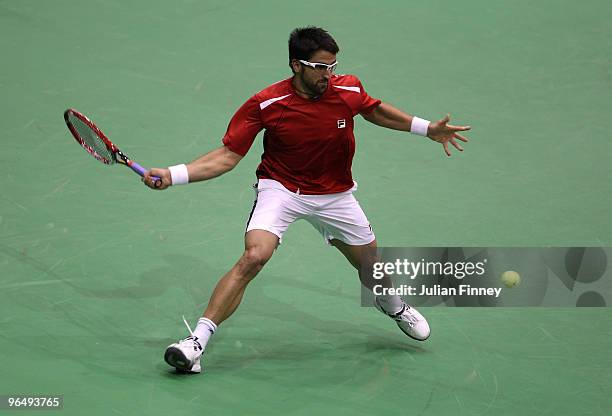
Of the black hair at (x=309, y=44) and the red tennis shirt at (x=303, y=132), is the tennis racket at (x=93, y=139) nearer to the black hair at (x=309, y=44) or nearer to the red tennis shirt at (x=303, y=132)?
the red tennis shirt at (x=303, y=132)

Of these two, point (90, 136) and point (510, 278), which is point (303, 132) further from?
point (510, 278)

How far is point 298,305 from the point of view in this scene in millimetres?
8117

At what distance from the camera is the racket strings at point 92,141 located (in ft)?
24.4

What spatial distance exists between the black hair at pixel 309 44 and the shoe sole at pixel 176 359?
2128mm

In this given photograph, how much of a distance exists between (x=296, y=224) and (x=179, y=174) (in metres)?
2.62

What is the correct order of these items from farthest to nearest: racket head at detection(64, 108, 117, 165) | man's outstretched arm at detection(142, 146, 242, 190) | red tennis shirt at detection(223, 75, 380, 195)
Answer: racket head at detection(64, 108, 117, 165) → red tennis shirt at detection(223, 75, 380, 195) → man's outstretched arm at detection(142, 146, 242, 190)

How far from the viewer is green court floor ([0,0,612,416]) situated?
700 centimetres

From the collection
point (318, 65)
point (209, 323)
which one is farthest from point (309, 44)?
point (209, 323)

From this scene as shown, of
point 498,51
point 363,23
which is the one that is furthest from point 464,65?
point 363,23

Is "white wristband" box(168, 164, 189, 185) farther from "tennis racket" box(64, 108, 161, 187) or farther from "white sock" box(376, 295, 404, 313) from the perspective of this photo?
"white sock" box(376, 295, 404, 313)

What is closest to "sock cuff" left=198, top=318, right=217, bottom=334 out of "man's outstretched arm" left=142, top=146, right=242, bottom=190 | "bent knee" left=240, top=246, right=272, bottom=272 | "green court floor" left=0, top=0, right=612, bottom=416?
"green court floor" left=0, top=0, right=612, bottom=416

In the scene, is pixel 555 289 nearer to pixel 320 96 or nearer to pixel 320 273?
pixel 320 273

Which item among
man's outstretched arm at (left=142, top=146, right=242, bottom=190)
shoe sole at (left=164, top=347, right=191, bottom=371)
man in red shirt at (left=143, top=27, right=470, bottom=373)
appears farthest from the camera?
man in red shirt at (left=143, top=27, right=470, bottom=373)

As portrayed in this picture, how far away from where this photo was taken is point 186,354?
6.84 metres
